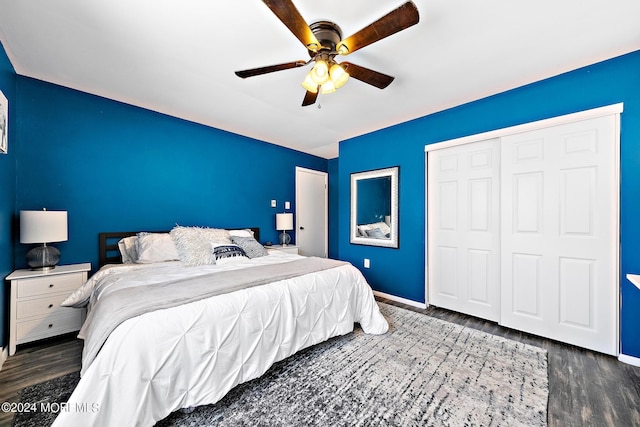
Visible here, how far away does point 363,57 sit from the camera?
206 cm

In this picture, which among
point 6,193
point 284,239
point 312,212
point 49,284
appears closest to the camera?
point 6,193

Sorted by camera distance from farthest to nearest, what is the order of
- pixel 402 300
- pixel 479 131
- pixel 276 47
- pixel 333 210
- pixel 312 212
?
pixel 333 210
pixel 312 212
pixel 402 300
pixel 479 131
pixel 276 47

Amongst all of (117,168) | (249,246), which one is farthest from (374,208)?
(117,168)

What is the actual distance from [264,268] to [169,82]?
2.05 m

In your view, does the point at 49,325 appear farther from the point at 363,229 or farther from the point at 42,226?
the point at 363,229

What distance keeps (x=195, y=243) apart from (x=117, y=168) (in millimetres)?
1291

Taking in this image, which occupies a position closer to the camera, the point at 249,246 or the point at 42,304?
the point at 42,304

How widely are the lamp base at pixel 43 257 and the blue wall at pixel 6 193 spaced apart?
0.13m

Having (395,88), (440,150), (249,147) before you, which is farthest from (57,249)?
(440,150)

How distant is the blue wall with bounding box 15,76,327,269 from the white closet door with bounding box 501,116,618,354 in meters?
3.56

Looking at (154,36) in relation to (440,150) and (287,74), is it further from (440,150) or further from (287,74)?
(440,150)

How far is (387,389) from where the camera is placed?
1674mm

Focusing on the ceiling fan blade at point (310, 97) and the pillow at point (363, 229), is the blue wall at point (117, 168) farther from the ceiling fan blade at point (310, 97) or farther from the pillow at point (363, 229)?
the ceiling fan blade at point (310, 97)

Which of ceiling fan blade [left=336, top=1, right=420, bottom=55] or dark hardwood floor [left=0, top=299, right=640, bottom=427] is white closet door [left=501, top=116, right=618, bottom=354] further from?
ceiling fan blade [left=336, top=1, right=420, bottom=55]
